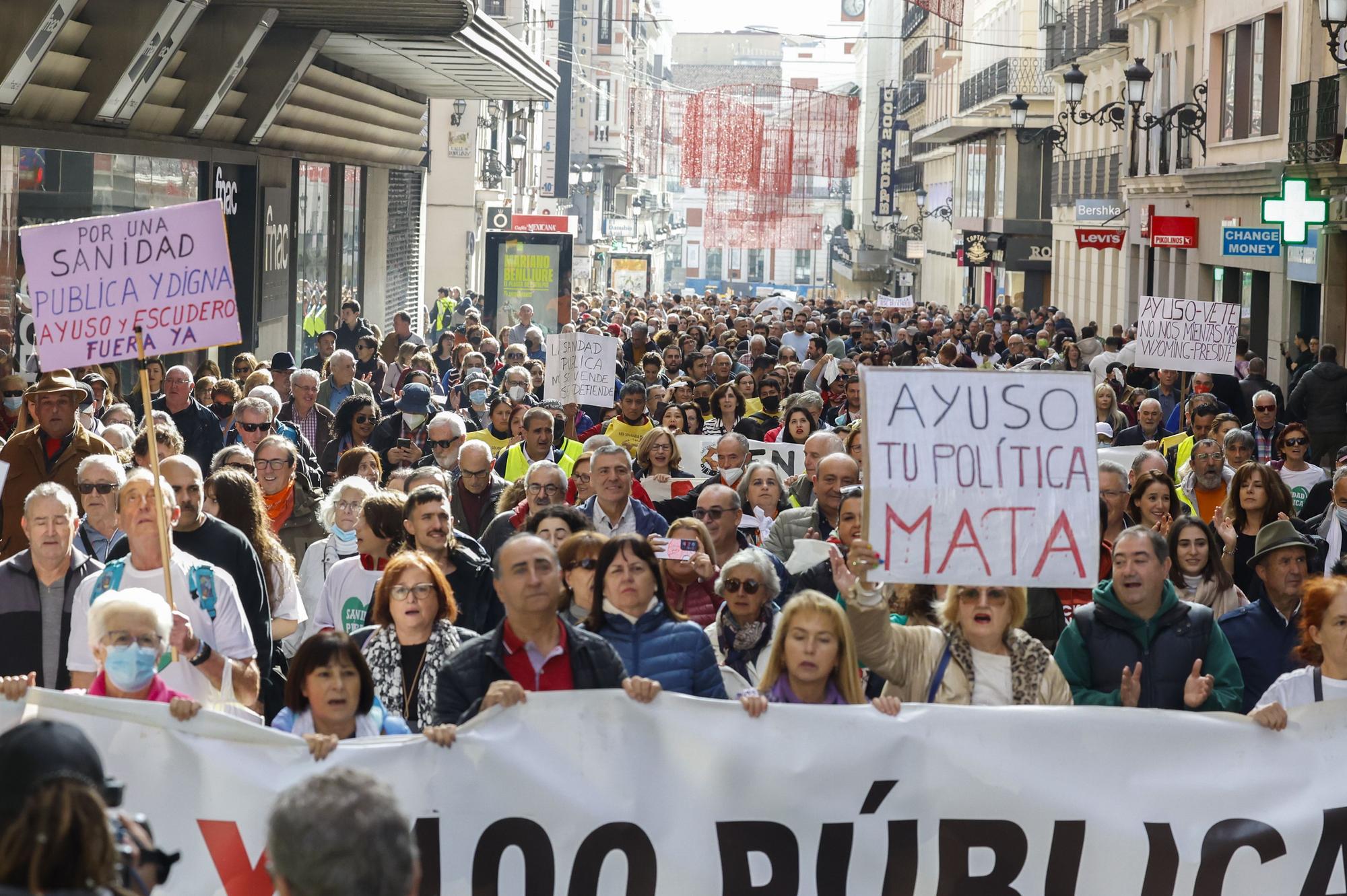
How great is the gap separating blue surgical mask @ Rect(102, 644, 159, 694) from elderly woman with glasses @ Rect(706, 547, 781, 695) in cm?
203

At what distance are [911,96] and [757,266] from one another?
93.0 meters

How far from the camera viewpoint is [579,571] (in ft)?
22.8

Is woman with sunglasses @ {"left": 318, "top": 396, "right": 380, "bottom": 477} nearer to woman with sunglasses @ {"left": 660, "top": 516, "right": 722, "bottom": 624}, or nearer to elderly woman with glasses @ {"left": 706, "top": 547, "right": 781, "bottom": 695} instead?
woman with sunglasses @ {"left": 660, "top": 516, "right": 722, "bottom": 624}

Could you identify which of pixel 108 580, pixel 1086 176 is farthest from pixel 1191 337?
pixel 1086 176

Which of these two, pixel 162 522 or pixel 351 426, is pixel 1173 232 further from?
pixel 162 522

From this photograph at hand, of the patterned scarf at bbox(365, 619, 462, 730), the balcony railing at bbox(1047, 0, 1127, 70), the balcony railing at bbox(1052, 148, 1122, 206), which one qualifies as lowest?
the patterned scarf at bbox(365, 619, 462, 730)

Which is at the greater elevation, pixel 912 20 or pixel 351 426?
pixel 912 20

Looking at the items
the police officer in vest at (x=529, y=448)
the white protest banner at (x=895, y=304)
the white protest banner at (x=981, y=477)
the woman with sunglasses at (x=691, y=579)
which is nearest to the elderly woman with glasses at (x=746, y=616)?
the woman with sunglasses at (x=691, y=579)

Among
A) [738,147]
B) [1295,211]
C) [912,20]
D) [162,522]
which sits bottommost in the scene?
[162,522]

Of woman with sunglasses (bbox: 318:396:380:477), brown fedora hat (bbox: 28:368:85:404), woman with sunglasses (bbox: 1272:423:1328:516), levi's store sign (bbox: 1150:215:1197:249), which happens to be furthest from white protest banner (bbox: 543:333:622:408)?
levi's store sign (bbox: 1150:215:1197:249)

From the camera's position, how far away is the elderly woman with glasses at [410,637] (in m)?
6.45

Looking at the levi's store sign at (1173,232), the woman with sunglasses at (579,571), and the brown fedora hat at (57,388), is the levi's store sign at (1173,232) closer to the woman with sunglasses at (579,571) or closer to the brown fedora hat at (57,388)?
the brown fedora hat at (57,388)

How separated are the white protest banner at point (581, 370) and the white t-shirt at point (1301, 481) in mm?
5259

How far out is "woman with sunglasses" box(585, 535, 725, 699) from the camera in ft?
20.7
